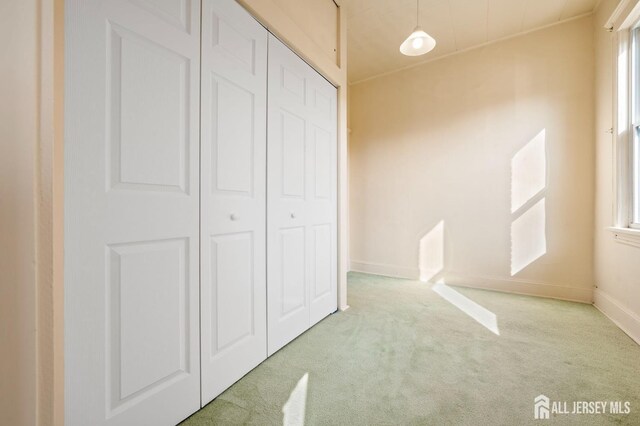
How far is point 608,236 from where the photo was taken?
2.51 meters

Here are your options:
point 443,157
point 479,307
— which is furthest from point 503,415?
point 443,157

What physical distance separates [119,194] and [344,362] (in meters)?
1.58

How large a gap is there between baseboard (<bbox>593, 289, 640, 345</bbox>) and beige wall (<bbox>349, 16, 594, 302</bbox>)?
20 centimetres

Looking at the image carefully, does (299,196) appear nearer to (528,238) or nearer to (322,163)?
(322,163)

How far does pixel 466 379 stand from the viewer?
158cm

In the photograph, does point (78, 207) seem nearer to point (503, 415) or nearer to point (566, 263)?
point (503, 415)

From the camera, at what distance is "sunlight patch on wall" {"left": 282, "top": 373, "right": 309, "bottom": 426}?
4.16 feet

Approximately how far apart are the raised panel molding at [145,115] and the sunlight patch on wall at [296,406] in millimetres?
1184

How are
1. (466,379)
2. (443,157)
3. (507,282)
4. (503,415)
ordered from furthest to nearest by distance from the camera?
1. (443,157)
2. (507,282)
3. (466,379)
4. (503,415)

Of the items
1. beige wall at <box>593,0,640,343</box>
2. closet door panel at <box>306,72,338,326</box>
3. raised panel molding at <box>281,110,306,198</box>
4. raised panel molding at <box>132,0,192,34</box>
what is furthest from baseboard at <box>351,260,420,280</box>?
raised panel molding at <box>132,0,192,34</box>

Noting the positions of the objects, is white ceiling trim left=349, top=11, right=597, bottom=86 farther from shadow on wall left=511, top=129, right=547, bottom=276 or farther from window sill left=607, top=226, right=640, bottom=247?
window sill left=607, top=226, right=640, bottom=247

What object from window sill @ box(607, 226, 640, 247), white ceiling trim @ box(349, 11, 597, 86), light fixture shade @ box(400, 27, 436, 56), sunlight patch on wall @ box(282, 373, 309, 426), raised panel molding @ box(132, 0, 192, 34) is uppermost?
white ceiling trim @ box(349, 11, 597, 86)

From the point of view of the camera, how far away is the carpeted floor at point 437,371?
1316mm

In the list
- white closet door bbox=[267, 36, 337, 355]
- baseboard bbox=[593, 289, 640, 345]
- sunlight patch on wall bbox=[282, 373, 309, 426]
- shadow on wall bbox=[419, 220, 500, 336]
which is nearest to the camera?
sunlight patch on wall bbox=[282, 373, 309, 426]
